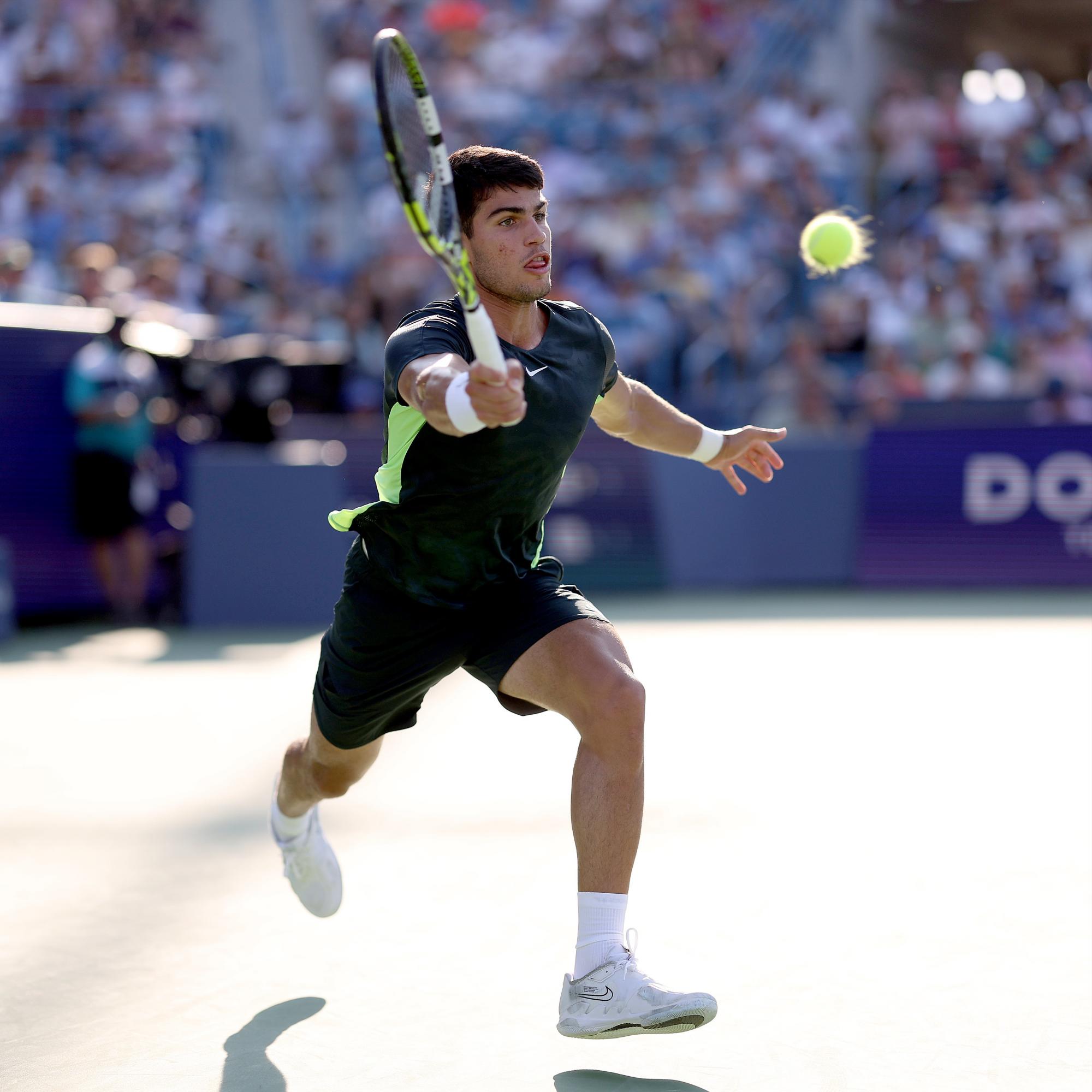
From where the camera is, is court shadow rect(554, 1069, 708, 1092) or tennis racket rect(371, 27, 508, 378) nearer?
tennis racket rect(371, 27, 508, 378)

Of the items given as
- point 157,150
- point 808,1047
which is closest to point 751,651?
point 808,1047

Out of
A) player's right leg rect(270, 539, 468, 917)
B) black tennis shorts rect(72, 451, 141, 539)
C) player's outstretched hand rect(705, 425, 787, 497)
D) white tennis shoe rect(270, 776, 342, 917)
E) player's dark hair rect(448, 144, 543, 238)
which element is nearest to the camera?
player's dark hair rect(448, 144, 543, 238)

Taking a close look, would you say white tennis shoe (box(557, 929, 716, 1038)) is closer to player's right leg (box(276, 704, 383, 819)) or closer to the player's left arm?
player's right leg (box(276, 704, 383, 819))

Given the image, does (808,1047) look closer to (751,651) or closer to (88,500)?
(751,651)

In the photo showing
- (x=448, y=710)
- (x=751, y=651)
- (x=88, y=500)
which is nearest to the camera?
(x=448, y=710)

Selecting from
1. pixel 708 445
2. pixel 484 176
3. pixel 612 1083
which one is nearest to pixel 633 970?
pixel 612 1083

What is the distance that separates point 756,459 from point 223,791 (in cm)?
261

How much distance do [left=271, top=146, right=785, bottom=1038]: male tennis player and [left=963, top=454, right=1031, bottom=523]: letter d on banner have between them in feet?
25.4

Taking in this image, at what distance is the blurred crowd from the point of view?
42.2ft

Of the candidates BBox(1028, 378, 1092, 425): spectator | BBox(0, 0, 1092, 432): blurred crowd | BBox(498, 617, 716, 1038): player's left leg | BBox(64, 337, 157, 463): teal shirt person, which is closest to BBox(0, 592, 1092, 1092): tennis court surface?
BBox(498, 617, 716, 1038): player's left leg

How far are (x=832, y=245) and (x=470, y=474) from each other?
194 cm

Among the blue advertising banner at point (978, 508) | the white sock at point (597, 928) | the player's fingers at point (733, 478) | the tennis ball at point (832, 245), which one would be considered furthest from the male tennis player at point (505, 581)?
the blue advertising banner at point (978, 508)

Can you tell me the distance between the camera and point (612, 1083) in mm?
2986

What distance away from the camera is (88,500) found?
10.0 metres
